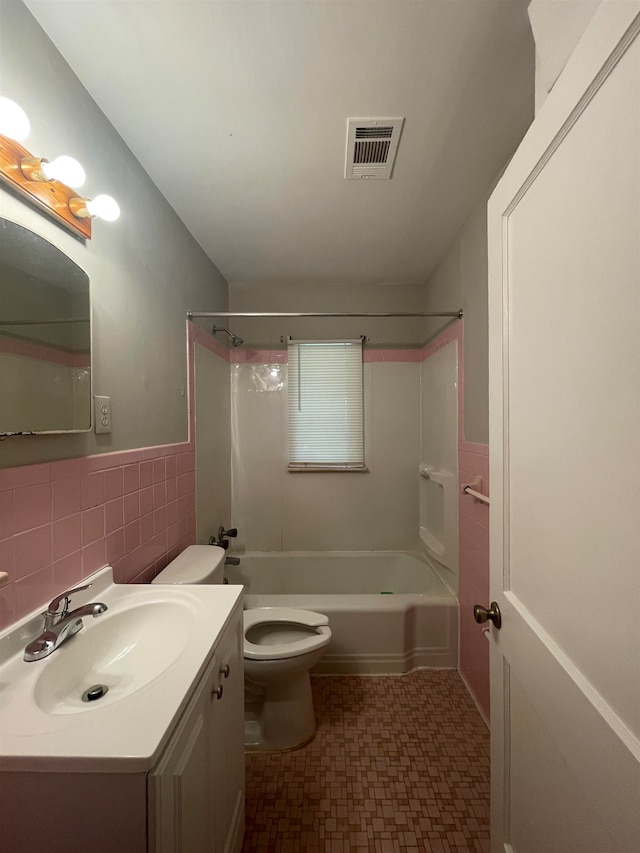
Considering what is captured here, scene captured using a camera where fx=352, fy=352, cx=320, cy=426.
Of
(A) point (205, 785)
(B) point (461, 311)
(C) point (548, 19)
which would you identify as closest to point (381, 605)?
(A) point (205, 785)

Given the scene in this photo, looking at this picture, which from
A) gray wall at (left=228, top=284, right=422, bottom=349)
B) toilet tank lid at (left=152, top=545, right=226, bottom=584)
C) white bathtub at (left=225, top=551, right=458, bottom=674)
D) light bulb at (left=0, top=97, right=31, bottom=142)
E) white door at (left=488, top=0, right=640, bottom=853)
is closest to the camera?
white door at (left=488, top=0, right=640, bottom=853)

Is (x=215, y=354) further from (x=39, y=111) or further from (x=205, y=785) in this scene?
(x=205, y=785)

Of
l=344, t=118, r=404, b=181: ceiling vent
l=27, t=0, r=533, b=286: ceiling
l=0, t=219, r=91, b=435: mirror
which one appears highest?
l=27, t=0, r=533, b=286: ceiling

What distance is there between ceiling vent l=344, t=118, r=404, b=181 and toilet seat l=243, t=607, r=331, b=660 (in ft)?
6.52

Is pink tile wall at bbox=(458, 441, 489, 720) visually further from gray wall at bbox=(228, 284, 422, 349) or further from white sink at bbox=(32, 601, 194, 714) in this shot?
white sink at bbox=(32, 601, 194, 714)

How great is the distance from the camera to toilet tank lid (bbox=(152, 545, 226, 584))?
4.46ft

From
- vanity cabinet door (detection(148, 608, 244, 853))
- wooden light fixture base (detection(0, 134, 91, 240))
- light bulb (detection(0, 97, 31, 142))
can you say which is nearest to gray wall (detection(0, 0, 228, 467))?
wooden light fixture base (detection(0, 134, 91, 240))

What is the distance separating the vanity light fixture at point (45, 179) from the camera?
2.44 feet

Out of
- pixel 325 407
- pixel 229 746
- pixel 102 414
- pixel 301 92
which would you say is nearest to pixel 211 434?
pixel 325 407

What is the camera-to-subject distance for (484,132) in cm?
125

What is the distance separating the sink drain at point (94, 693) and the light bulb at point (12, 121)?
1.23 m

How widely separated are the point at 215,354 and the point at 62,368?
56.0 inches

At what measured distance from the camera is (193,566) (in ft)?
4.85

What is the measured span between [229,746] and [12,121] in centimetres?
158
